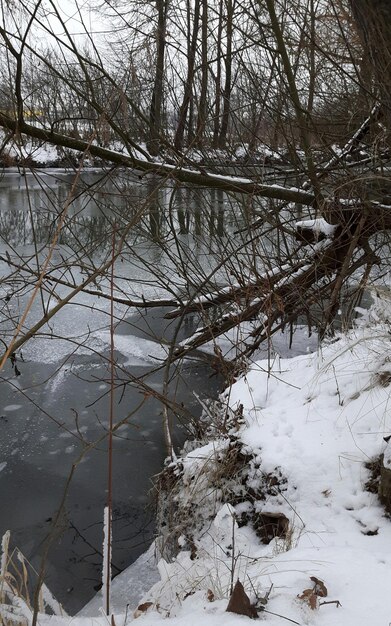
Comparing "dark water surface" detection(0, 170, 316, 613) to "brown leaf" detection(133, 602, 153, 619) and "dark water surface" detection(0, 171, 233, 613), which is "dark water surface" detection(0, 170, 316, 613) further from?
"brown leaf" detection(133, 602, 153, 619)

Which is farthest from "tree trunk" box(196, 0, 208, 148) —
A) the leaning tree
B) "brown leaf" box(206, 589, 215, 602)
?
"brown leaf" box(206, 589, 215, 602)

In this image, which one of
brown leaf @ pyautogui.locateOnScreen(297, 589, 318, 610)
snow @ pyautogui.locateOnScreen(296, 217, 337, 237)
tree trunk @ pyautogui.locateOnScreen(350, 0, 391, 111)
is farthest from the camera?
snow @ pyautogui.locateOnScreen(296, 217, 337, 237)

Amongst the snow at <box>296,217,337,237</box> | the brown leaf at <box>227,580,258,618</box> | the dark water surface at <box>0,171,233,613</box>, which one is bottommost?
the dark water surface at <box>0,171,233,613</box>

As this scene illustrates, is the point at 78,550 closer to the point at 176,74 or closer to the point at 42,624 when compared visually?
the point at 42,624

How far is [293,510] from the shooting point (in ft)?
9.05

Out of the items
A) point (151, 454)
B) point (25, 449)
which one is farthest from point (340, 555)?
point (25, 449)

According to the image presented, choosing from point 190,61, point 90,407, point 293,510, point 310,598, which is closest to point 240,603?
point 310,598

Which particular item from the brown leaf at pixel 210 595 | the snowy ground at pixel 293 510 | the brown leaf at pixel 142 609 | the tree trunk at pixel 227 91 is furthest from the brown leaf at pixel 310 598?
the tree trunk at pixel 227 91

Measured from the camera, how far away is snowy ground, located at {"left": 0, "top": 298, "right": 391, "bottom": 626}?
1.95m

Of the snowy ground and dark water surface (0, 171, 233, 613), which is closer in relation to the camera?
the snowy ground

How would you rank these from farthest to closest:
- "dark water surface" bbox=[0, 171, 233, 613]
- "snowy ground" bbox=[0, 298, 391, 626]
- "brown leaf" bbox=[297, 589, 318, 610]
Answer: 1. "dark water surface" bbox=[0, 171, 233, 613]
2. "snowy ground" bbox=[0, 298, 391, 626]
3. "brown leaf" bbox=[297, 589, 318, 610]

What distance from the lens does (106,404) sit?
511 centimetres

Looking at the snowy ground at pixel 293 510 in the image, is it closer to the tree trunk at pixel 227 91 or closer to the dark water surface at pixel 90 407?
the dark water surface at pixel 90 407

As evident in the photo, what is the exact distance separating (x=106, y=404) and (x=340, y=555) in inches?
128
